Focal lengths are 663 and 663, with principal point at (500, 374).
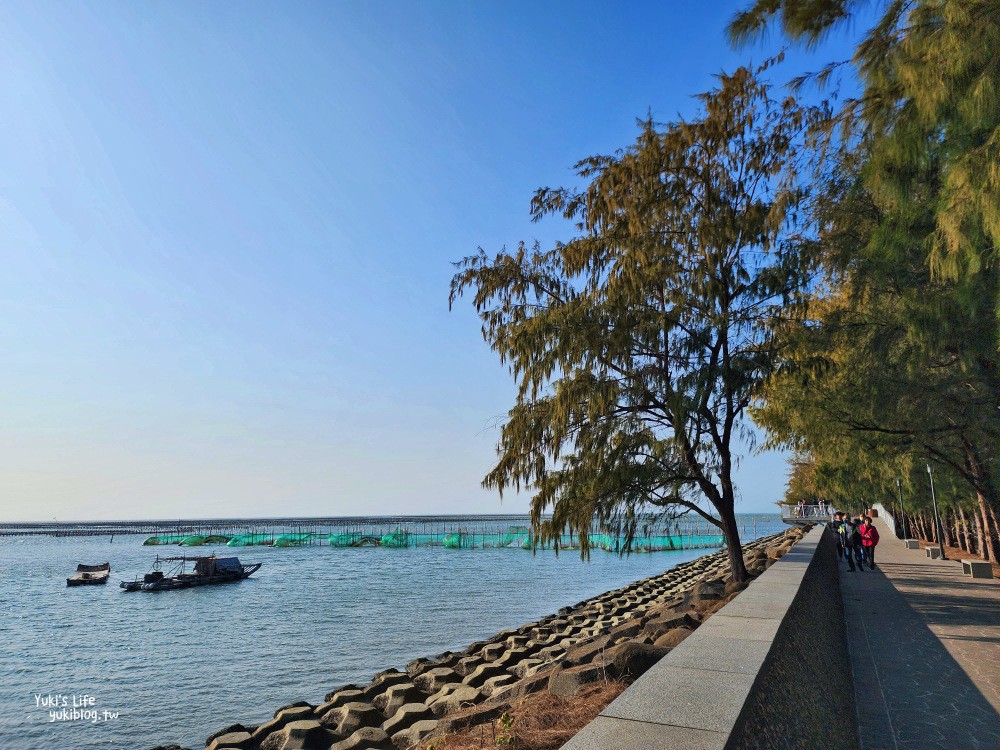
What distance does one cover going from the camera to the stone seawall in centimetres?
373

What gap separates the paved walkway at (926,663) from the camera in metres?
7.12

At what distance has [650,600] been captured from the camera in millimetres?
24109

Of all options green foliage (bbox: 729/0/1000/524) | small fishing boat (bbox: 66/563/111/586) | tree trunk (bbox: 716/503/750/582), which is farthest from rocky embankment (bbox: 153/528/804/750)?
small fishing boat (bbox: 66/563/111/586)

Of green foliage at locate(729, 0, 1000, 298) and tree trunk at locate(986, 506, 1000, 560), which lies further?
tree trunk at locate(986, 506, 1000, 560)

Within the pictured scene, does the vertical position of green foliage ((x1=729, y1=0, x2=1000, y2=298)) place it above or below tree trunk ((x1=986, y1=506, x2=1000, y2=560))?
above

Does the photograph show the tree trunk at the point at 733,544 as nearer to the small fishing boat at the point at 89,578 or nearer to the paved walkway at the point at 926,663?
the paved walkway at the point at 926,663

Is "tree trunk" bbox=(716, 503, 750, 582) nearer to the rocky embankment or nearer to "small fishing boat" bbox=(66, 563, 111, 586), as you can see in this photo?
the rocky embankment

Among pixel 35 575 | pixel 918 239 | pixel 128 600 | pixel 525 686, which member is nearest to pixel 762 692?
pixel 525 686

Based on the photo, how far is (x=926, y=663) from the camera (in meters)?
10.1

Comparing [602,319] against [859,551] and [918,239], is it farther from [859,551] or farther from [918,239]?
[859,551]

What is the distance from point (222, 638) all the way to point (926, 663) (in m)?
27.0

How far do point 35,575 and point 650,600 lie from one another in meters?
67.9

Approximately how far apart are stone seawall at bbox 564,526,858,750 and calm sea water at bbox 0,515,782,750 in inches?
518

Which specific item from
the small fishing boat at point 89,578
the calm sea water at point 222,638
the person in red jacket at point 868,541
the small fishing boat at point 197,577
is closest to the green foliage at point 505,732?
the calm sea water at point 222,638
